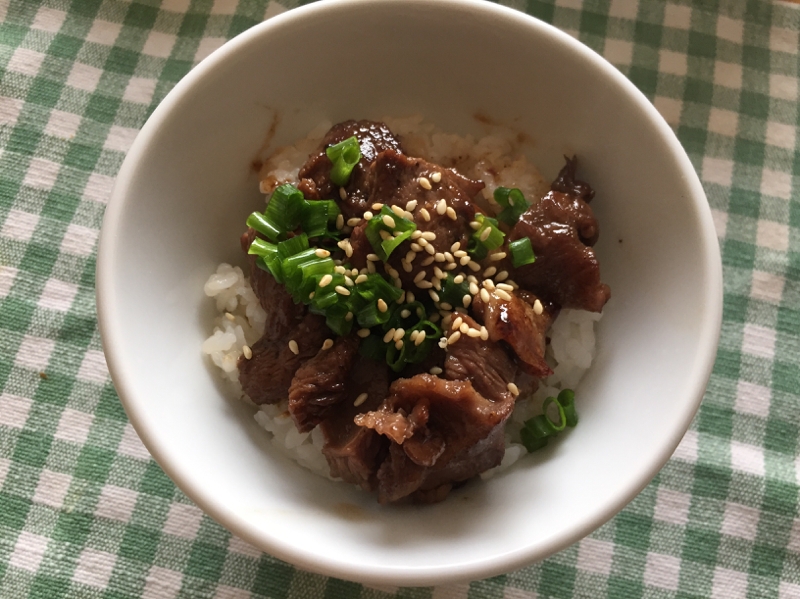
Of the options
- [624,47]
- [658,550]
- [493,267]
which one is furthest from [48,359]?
[624,47]

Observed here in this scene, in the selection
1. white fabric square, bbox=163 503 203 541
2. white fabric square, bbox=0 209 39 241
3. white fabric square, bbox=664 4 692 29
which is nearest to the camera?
white fabric square, bbox=163 503 203 541

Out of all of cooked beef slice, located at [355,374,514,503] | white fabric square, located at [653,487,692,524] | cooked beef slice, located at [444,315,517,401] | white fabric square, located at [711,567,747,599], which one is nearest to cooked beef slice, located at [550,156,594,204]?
cooked beef slice, located at [444,315,517,401]

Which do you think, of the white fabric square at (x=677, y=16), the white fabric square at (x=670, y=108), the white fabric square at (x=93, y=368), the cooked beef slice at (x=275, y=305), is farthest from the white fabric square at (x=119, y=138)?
the white fabric square at (x=677, y=16)

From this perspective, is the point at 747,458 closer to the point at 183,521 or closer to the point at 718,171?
the point at 718,171

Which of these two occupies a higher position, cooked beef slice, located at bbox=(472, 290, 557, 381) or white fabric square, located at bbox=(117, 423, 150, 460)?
cooked beef slice, located at bbox=(472, 290, 557, 381)

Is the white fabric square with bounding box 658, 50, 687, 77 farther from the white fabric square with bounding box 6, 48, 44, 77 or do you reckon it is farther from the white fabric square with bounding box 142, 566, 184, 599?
the white fabric square with bounding box 142, 566, 184, 599
